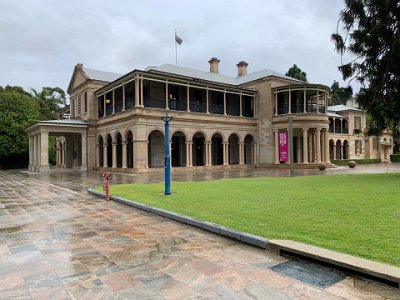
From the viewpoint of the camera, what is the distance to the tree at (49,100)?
Result: 4713 centimetres

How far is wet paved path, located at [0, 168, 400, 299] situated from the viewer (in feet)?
11.3

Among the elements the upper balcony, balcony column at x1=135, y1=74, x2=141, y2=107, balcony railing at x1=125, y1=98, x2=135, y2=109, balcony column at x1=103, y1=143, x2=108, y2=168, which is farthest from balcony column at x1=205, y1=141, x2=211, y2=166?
balcony column at x1=103, y1=143, x2=108, y2=168

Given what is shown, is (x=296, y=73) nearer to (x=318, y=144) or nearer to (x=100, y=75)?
(x=318, y=144)

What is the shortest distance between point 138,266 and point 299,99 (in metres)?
31.2

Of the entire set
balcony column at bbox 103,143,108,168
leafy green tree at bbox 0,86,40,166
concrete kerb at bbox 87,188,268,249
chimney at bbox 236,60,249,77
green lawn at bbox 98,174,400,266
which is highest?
chimney at bbox 236,60,249,77

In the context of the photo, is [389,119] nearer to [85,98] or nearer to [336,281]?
[336,281]

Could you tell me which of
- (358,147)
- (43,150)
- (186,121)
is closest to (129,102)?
(186,121)

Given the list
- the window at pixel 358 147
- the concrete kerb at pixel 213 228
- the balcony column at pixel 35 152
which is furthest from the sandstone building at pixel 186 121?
the window at pixel 358 147

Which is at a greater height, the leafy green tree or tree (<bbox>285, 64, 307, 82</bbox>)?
tree (<bbox>285, 64, 307, 82</bbox>)

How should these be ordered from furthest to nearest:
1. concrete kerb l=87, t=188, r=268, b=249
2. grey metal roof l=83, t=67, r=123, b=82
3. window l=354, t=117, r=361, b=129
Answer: window l=354, t=117, r=361, b=129 → grey metal roof l=83, t=67, r=123, b=82 → concrete kerb l=87, t=188, r=268, b=249

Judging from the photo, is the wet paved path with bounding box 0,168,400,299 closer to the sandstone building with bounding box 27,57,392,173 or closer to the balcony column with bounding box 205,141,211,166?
the sandstone building with bounding box 27,57,392,173

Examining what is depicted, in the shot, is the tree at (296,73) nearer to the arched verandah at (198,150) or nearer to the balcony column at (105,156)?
the arched verandah at (198,150)

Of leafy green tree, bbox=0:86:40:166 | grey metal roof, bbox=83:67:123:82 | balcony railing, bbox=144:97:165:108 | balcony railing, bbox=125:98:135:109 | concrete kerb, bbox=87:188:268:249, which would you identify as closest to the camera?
concrete kerb, bbox=87:188:268:249

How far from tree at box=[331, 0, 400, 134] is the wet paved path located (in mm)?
12816
